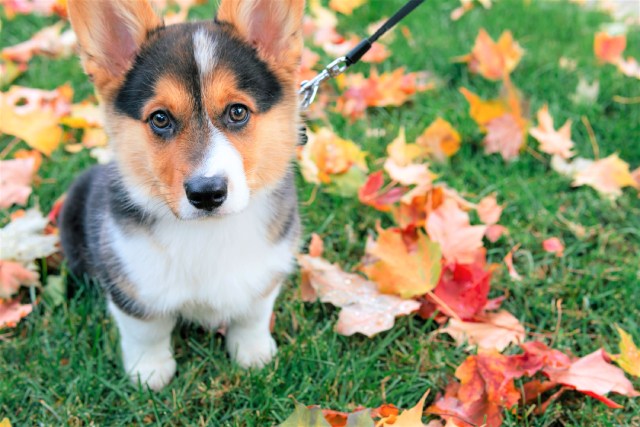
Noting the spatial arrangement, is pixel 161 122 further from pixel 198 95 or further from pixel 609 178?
pixel 609 178

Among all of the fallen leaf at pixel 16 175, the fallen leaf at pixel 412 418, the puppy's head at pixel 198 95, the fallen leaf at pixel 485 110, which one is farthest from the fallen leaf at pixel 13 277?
the fallen leaf at pixel 485 110

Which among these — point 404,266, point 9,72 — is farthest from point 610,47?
point 9,72

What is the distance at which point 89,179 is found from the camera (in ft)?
10.7

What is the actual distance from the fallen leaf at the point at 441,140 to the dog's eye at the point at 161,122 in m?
2.02

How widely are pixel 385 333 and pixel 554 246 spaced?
40.9 inches

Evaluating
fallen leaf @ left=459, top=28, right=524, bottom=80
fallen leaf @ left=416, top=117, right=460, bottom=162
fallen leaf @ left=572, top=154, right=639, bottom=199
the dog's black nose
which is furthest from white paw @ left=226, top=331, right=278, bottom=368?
fallen leaf @ left=459, top=28, right=524, bottom=80

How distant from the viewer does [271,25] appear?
8.28 feet

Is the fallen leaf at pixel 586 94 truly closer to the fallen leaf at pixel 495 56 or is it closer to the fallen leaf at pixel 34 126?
the fallen leaf at pixel 495 56

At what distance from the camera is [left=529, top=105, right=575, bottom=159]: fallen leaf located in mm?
3920

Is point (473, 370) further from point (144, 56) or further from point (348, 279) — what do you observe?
point (144, 56)

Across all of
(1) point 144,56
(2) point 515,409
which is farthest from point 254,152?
(2) point 515,409

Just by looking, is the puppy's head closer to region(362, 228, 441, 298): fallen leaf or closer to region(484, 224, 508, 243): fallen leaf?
region(362, 228, 441, 298): fallen leaf

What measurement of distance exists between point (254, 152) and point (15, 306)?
144 cm

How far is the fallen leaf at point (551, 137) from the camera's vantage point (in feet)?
12.9
